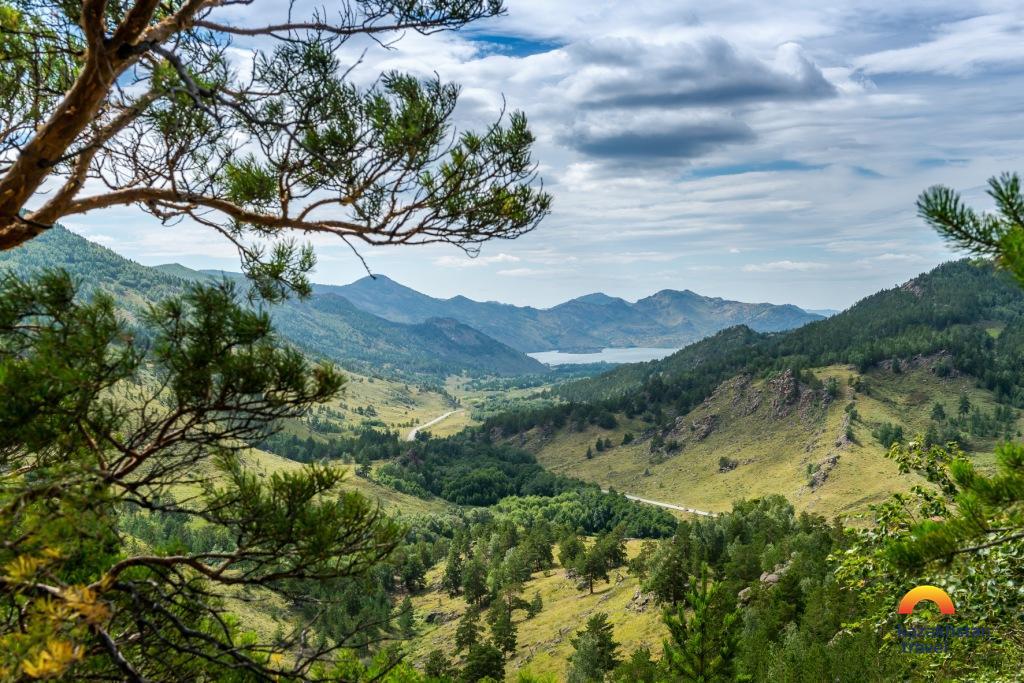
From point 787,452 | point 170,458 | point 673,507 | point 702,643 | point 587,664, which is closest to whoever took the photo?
point 170,458

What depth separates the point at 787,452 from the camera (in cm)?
15125

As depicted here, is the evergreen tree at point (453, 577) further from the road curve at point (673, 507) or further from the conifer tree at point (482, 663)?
the road curve at point (673, 507)

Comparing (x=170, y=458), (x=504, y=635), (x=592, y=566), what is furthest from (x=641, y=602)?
(x=170, y=458)

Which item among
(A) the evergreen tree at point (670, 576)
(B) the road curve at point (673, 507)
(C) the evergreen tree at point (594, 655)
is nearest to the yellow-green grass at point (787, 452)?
(B) the road curve at point (673, 507)

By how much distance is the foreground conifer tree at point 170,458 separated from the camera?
4.65m

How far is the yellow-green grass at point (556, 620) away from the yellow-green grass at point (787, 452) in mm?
49130

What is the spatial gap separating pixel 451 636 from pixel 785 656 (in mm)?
53448

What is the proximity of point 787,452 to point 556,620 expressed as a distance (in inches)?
3884

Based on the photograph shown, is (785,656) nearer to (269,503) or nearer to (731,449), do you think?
(269,503)

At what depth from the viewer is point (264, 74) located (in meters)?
6.88

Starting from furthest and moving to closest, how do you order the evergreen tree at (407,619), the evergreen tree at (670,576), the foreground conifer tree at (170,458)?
the evergreen tree at (407,619), the evergreen tree at (670,576), the foreground conifer tree at (170,458)

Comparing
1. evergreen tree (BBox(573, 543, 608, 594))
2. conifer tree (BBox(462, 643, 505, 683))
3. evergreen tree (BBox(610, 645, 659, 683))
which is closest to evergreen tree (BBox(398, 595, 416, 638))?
evergreen tree (BBox(573, 543, 608, 594))

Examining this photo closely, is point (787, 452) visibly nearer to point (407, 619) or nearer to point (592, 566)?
point (592, 566)

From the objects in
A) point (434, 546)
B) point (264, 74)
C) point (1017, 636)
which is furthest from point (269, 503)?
point (434, 546)
